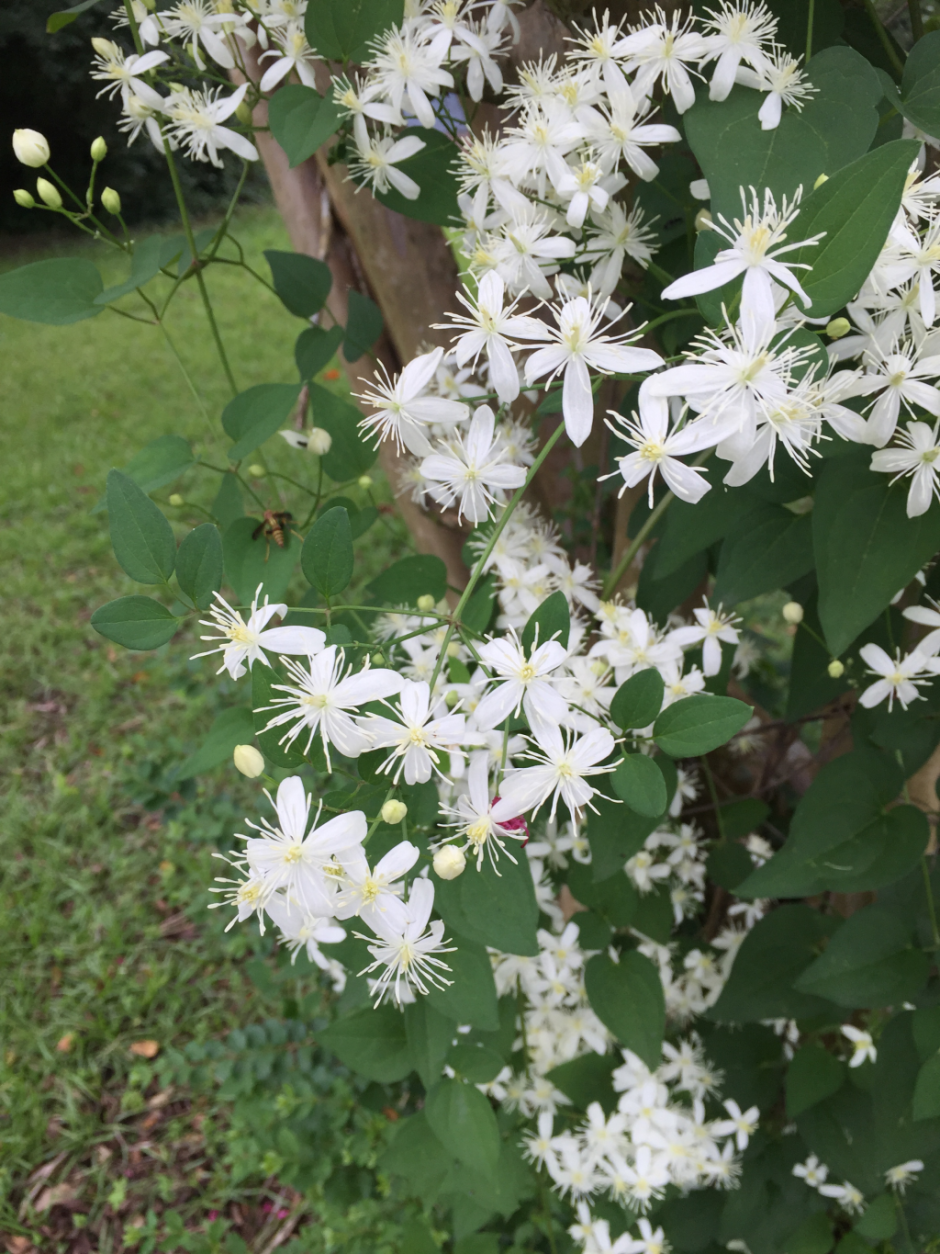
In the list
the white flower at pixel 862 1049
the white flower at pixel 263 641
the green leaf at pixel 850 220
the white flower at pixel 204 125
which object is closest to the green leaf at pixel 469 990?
the white flower at pixel 263 641

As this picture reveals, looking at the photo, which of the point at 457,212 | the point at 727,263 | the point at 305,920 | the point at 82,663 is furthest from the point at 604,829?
the point at 82,663

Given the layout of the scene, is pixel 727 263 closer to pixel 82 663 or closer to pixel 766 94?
pixel 766 94

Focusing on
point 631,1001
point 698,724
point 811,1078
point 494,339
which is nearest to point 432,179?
point 494,339

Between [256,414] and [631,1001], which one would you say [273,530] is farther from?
[631,1001]

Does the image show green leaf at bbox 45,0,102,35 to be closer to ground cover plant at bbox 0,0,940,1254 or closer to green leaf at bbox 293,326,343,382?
ground cover plant at bbox 0,0,940,1254

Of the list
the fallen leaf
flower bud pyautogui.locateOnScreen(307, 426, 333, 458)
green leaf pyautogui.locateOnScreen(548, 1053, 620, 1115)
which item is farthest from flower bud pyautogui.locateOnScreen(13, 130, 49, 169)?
the fallen leaf
